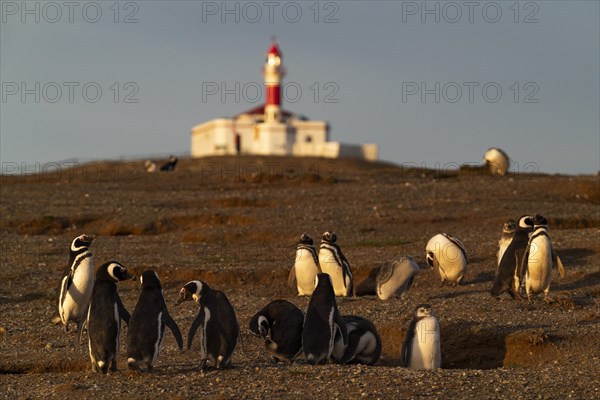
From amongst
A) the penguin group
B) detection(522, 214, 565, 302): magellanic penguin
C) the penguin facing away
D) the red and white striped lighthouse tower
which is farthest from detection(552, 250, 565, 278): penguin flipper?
the red and white striped lighthouse tower

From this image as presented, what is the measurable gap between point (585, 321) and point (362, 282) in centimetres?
453

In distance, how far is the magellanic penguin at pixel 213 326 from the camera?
34.1ft

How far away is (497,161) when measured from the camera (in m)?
32.8

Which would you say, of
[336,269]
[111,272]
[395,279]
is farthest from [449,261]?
[111,272]

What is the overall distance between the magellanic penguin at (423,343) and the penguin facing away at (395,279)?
3611mm

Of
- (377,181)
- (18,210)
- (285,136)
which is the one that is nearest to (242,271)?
(18,210)

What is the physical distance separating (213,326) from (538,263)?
5438 mm

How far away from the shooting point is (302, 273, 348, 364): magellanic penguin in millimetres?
10938

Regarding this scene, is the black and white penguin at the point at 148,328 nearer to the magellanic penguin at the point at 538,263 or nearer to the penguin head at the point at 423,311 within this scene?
the penguin head at the point at 423,311

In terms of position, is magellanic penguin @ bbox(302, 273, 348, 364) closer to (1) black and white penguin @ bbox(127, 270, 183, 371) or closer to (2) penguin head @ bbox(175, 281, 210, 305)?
(2) penguin head @ bbox(175, 281, 210, 305)

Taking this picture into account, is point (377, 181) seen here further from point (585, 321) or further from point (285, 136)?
point (285, 136)

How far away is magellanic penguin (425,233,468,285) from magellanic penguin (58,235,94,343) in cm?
515

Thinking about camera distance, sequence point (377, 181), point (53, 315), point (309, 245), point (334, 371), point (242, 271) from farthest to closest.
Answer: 1. point (377, 181)
2. point (242, 271)
3. point (309, 245)
4. point (53, 315)
5. point (334, 371)

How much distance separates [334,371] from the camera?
993 centimetres
